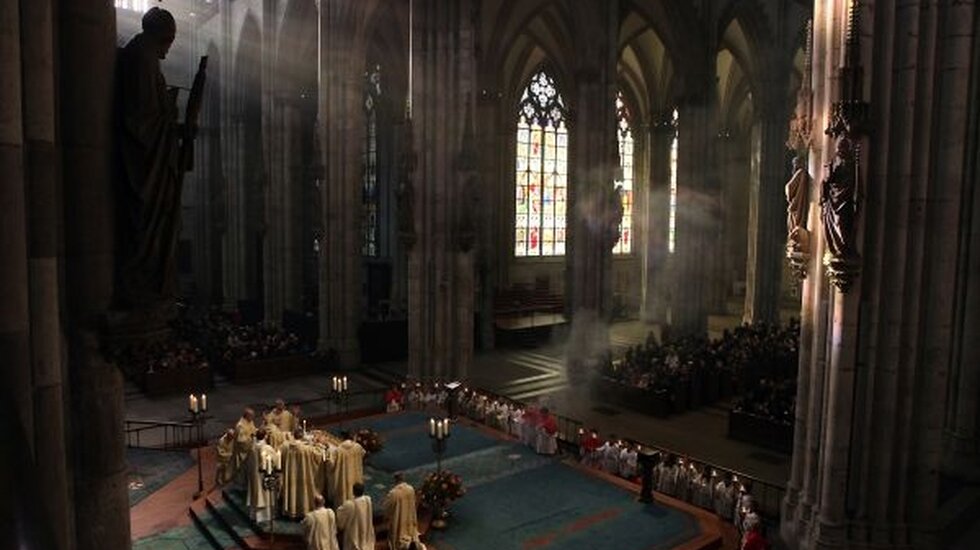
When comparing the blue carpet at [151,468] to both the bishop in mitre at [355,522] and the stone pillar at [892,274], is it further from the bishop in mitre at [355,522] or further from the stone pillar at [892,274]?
the stone pillar at [892,274]

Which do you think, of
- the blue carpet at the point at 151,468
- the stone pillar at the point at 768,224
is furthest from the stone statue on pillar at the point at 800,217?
the stone pillar at the point at 768,224

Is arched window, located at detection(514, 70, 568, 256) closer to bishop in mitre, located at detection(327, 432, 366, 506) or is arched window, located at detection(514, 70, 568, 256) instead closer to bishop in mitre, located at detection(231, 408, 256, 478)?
bishop in mitre, located at detection(231, 408, 256, 478)

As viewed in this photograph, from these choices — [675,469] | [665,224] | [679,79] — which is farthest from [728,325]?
[675,469]

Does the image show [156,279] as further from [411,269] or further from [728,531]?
[411,269]

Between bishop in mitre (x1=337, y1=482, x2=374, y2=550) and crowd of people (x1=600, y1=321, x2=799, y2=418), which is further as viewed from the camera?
crowd of people (x1=600, y1=321, x2=799, y2=418)

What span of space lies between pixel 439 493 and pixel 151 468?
7400 millimetres

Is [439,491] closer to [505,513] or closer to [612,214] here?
[505,513]

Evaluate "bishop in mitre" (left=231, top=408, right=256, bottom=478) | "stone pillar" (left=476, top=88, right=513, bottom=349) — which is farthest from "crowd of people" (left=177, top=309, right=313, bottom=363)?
"bishop in mitre" (left=231, top=408, right=256, bottom=478)

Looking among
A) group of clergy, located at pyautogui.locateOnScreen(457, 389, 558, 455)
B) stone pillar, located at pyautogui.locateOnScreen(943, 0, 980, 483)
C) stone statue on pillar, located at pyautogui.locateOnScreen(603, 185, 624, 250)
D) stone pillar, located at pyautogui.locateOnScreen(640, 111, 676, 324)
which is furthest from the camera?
stone pillar, located at pyautogui.locateOnScreen(640, 111, 676, 324)

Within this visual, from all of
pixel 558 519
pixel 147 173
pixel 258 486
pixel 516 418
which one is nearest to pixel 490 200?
pixel 516 418

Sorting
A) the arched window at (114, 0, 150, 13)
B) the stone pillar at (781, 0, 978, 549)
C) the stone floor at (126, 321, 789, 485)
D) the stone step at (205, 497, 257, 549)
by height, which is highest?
the arched window at (114, 0, 150, 13)

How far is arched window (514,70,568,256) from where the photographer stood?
137 ft

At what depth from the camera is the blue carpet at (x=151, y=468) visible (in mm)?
14539

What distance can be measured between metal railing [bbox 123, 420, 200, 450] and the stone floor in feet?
2.30
